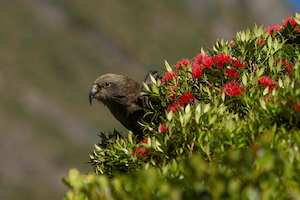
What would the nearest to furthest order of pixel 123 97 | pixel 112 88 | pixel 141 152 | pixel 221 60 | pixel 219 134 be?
pixel 219 134 → pixel 141 152 → pixel 221 60 → pixel 123 97 → pixel 112 88

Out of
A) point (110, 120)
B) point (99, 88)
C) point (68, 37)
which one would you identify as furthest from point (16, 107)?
point (99, 88)

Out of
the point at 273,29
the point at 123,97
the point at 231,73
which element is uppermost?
the point at 123,97

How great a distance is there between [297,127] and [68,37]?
186 meters

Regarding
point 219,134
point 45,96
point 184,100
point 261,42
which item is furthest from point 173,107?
point 45,96

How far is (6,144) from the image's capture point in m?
144

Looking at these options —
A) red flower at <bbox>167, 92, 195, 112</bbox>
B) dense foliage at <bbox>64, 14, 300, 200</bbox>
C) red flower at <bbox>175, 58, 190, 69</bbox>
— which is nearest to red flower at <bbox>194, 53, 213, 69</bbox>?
dense foliage at <bbox>64, 14, 300, 200</bbox>

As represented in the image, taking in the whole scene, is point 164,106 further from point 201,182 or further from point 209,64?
point 201,182

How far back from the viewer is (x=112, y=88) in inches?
527

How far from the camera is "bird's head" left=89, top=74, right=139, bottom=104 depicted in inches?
510

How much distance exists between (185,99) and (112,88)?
14.1 ft

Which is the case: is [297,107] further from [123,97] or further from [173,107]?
[123,97]

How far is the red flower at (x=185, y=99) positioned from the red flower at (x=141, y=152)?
84cm

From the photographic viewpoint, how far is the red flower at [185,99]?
9.19 m

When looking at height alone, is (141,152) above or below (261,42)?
below
